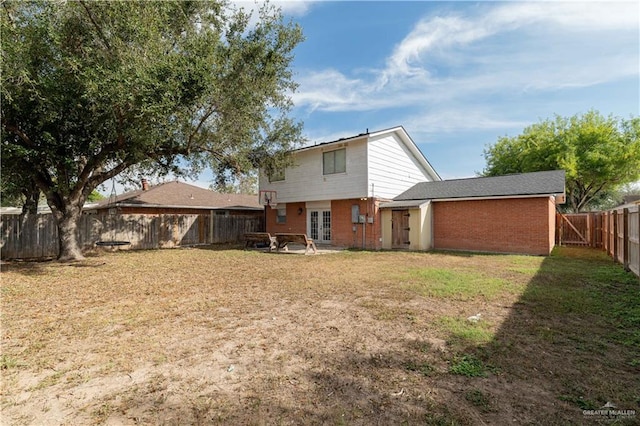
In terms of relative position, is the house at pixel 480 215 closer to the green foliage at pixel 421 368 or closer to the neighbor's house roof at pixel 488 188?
the neighbor's house roof at pixel 488 188

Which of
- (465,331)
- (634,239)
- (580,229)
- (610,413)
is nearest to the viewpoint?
(610,413)

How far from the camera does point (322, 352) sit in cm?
396

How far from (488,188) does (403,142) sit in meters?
5.86

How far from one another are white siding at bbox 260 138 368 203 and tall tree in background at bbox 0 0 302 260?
189 inches

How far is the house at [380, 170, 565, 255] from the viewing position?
14.2 metres

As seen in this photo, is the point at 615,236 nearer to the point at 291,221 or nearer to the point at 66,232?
the point at 291,221

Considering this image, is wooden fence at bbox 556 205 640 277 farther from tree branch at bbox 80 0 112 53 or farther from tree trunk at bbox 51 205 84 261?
tree trunk at bbox 51 205 84 261

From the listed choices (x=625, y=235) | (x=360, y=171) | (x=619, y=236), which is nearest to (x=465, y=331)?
(x=625, y=235)

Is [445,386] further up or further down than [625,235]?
further down

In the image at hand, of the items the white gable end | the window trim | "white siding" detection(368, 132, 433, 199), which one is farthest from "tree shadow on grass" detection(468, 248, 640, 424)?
the window trim

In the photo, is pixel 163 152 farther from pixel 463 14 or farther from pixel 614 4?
pixel 614 4

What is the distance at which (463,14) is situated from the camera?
956 centimetres

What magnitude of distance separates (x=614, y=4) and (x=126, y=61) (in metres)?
12.7

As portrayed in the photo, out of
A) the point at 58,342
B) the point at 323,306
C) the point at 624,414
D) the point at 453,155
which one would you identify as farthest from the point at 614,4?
the point at 453,155
